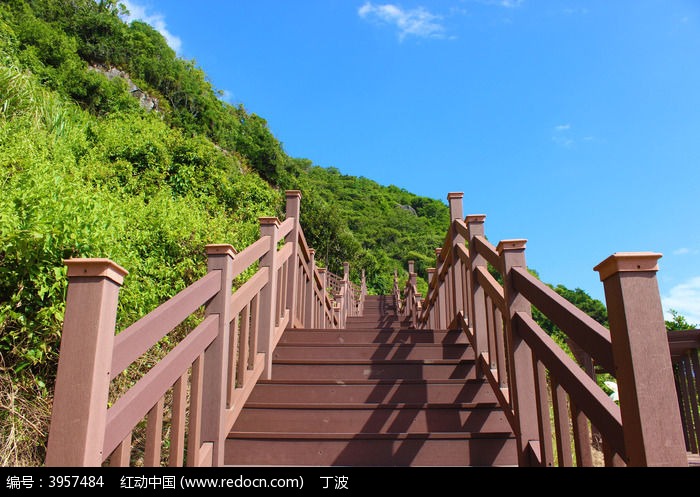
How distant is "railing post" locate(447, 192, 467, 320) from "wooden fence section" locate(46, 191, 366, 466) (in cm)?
162

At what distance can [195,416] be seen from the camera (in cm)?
232

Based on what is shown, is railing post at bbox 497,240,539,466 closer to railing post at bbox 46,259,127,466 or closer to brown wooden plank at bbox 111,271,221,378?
brown wooden plank at bbox 111,271,221,378

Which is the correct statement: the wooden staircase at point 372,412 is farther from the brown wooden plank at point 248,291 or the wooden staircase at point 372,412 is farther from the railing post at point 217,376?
the brown wooden plank at point 248,291

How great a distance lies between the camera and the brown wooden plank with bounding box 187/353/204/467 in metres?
2.24

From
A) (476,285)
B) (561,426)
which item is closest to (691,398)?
(476,285)

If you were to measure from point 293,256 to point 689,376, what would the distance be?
421cm

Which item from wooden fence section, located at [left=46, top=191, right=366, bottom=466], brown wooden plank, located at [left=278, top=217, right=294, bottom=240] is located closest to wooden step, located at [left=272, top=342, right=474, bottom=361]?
wooden fence section, located at [left=46, top=191, right=366, bottom=466]

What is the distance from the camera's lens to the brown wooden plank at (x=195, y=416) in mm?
2244

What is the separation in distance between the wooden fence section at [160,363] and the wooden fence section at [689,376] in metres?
3.87

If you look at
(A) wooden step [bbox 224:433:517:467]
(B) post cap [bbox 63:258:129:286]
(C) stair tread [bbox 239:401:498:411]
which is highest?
(B) post cap [bbox 63:258:129:286]

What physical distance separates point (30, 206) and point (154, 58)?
70.9 ft
